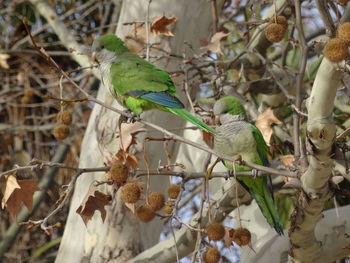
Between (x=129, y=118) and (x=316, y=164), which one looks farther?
(x=129, y=118)

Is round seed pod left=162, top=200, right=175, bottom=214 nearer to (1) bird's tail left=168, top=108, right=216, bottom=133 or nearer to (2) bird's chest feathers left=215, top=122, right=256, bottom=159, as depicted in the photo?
(1) bird's tail left=168, top=108, right=216, bottom=133

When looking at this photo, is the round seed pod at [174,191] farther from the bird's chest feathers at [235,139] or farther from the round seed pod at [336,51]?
the round seed pod at [336,51]

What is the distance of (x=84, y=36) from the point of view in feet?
17.3

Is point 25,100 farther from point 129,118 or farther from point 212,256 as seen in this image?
point 212,256

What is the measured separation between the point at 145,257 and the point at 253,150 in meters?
0.65

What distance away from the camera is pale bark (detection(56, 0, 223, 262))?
2705mm

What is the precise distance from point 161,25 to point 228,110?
62cm

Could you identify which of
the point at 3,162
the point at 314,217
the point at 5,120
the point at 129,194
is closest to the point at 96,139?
the point at 129,194

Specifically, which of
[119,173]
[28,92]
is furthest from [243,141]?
[28,92]

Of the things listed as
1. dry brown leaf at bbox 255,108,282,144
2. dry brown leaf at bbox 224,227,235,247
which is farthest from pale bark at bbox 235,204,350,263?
dry brown leaf at bbox 255,108,282,144

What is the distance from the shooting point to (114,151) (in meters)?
2.79

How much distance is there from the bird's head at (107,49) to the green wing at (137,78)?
0.11m

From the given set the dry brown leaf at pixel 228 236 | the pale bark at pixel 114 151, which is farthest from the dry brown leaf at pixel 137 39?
the dry brown leaf at pixel 228 236

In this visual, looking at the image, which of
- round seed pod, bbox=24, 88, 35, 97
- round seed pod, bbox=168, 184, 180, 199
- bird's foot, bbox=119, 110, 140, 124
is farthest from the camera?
round seed pod, bbox=24, 88, 35, 97
